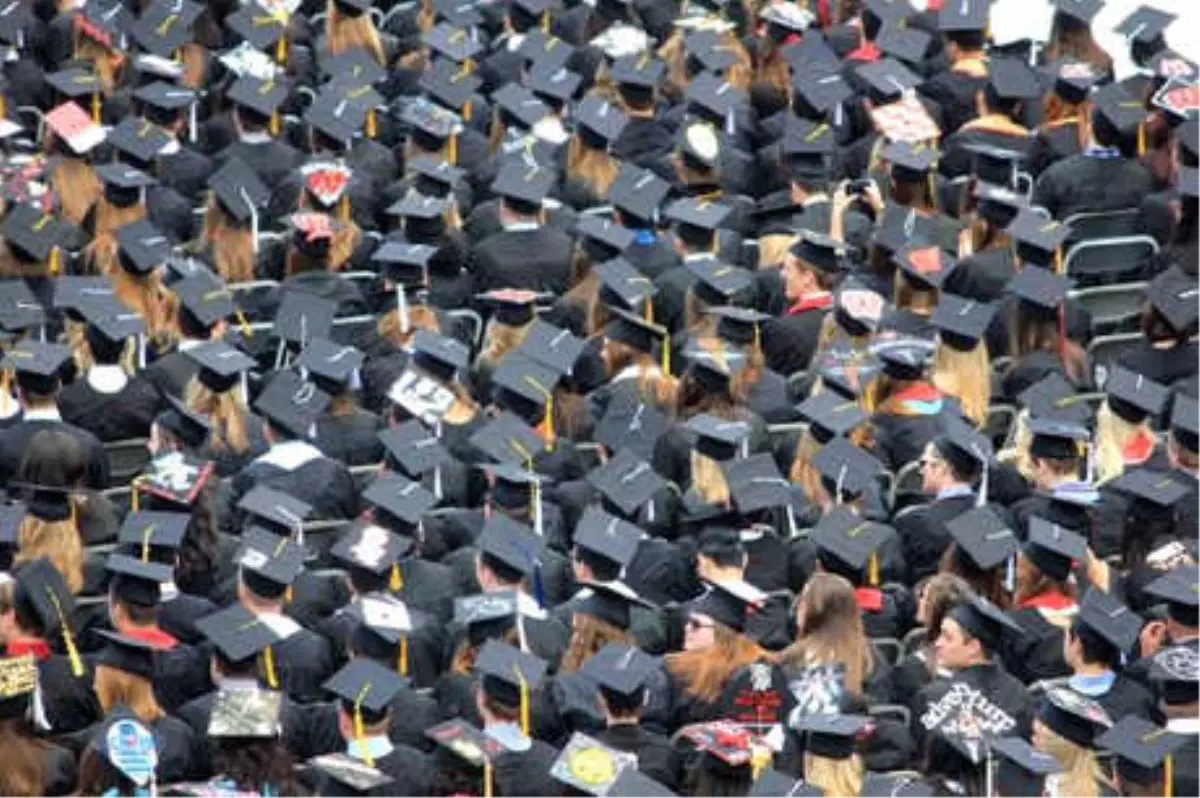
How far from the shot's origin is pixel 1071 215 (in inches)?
782

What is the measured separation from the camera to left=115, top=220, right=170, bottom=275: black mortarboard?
19188mm

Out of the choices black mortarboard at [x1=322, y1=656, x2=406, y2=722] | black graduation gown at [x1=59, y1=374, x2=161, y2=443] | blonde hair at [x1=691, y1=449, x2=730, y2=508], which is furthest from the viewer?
black graduation gown at [x1=59, y1=374, x2=161, y2=443]

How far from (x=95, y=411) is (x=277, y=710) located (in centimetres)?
281

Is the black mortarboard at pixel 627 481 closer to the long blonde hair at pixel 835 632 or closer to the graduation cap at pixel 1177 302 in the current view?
the long blonde hair at pixel 835 632

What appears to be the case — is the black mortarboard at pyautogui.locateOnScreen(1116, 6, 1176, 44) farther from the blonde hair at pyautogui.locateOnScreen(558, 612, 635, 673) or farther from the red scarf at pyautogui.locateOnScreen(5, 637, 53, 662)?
the red scarf at pyautogui.locateOnScreen(5, 637, 53, 662)

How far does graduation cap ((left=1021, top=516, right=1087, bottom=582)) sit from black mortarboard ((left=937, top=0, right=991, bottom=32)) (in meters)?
4.40

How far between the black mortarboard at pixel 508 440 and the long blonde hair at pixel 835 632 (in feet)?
6.21

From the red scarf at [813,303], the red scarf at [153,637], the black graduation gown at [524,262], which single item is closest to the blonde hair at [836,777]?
the red scarf at [153,637]

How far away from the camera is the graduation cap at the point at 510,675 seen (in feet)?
53.1

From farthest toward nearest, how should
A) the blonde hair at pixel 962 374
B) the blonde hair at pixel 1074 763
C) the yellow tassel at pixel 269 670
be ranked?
1. the blonde hair at pixel 962 374
2. the yellow tassel at pixel 269 670
3. the blonde hair at pixel 1074 763

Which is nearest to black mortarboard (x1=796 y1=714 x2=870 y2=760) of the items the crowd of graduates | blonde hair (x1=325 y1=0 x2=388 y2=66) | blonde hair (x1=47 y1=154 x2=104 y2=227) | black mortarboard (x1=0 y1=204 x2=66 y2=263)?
the crowd of graduates

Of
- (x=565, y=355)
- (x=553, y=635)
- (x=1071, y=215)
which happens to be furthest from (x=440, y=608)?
(x=1071, y=215)

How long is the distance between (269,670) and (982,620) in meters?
2.42

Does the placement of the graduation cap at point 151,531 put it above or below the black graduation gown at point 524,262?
above
